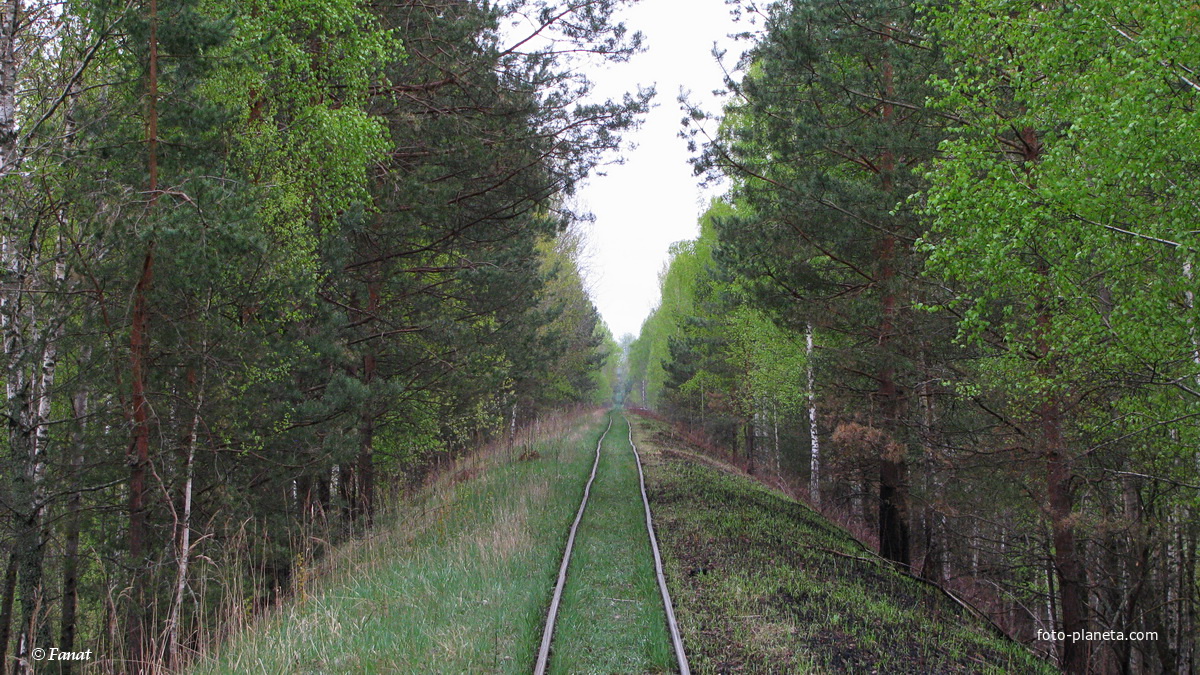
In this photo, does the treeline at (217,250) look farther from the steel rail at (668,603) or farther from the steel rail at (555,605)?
the steel rail at (668,603)

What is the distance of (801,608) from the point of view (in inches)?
259

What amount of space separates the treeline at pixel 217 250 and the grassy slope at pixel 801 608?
4292mm

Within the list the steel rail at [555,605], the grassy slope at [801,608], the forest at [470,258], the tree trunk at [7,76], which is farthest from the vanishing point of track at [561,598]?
the tree trunk at [7,76]

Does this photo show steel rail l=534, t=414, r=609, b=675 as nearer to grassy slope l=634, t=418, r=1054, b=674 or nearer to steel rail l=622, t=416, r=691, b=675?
steel rail l=622, t=416, r=691, b=675

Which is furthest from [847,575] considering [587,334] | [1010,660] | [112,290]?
[587,334]

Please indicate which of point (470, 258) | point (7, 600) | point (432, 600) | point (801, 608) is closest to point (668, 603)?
point (801, 608)

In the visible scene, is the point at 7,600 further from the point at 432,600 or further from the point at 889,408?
the point at 889,408

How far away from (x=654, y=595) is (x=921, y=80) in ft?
24.4

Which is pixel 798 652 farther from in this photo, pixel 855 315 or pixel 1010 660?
pixel 855 315

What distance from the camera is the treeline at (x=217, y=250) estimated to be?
237 inches

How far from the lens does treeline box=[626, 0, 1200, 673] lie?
19.3 feet

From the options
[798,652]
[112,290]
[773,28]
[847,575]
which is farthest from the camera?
[773,28]

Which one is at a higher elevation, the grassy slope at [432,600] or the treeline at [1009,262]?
the treeline at [1009,262]

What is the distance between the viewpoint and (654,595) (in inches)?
265
